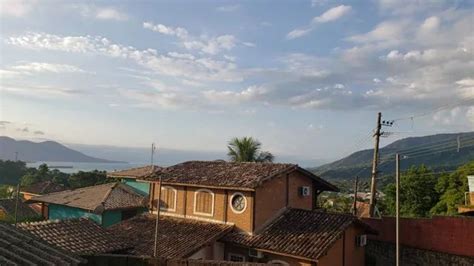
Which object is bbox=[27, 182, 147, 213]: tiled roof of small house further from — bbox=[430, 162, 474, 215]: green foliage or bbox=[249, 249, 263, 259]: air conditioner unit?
bbox=[430, 162, 474, 215]: green foliage

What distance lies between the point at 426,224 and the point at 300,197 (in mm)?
6154

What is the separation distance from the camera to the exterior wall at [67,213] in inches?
1164

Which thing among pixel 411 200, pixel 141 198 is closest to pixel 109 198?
pixel 141 198

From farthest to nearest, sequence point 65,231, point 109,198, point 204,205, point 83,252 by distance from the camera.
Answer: point 109,198, point 204,205, point 65,231, point 83,252

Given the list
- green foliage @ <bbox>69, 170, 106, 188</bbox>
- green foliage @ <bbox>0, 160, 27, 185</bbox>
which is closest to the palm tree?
green foliage @ <bbox>69, 170, 106, 188</bbox>

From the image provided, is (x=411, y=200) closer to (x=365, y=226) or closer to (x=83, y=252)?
(x=365, y=226)

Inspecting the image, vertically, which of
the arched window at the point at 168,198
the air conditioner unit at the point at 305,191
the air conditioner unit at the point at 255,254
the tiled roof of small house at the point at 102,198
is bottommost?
the air conditioner unit at the point at 255,254

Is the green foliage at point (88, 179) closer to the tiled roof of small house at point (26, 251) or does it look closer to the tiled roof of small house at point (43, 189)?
the tiled roof of small house at point (43, 189)

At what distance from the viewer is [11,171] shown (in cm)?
7988

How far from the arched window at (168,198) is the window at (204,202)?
161 cm

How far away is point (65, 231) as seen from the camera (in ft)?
48.3

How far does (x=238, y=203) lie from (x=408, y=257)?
8.81 metres

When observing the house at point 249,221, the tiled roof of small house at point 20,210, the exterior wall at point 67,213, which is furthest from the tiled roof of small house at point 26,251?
the tiled roof of small house at point 20,210

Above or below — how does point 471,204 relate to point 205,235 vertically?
above
